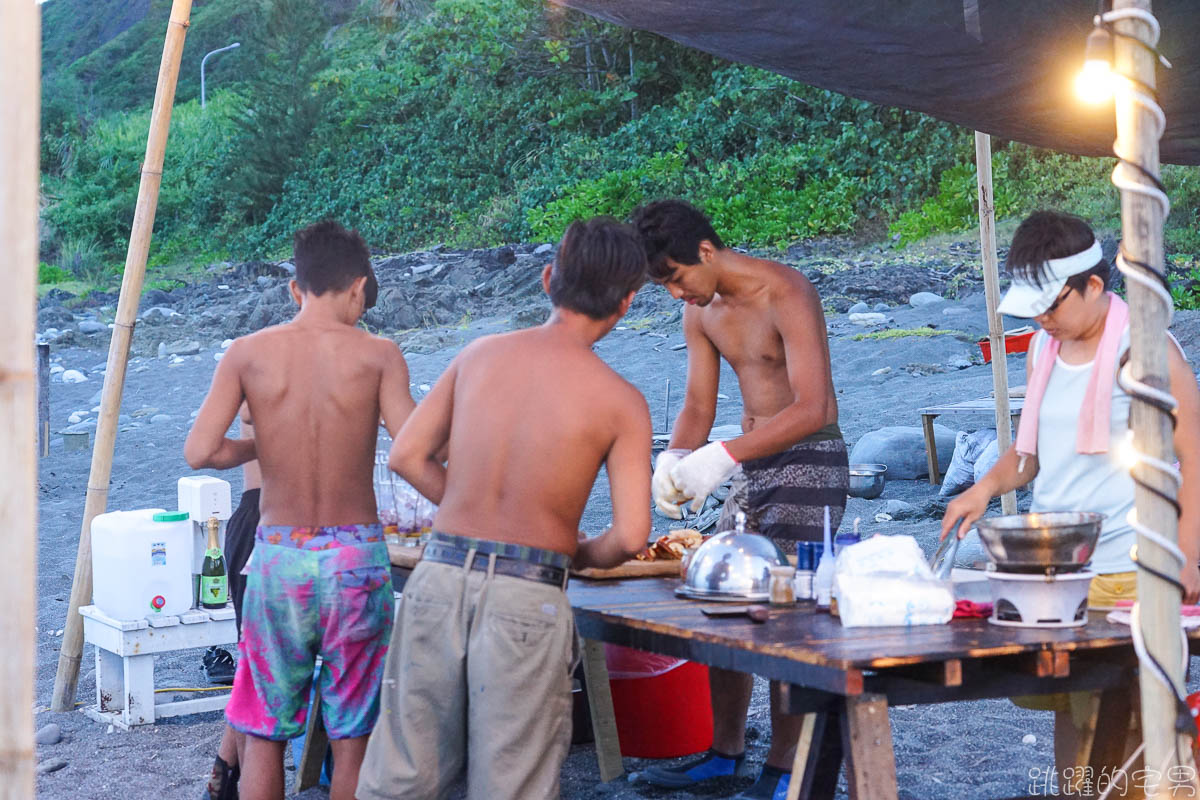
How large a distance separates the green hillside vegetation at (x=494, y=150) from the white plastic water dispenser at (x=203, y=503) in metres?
12.4

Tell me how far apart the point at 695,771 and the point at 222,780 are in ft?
4.75

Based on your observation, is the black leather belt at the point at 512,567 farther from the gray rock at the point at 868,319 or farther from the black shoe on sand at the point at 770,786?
the gray rock at the point at 868,319

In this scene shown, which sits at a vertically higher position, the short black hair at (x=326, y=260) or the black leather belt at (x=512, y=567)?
the short black hair at (x=326, y=260)

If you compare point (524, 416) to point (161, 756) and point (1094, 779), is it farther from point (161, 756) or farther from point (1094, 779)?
point (161, 756)

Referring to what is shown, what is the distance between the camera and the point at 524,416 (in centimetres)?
291

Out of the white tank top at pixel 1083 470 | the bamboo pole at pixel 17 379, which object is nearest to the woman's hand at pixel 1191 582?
the white tank top at pixel 1083 470

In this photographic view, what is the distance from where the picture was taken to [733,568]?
341cm

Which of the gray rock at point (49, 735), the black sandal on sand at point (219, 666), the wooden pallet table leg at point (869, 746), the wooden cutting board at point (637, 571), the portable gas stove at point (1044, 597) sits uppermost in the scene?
the portable gas stove at point (1044, 597)

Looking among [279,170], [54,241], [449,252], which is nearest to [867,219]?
[449,252]

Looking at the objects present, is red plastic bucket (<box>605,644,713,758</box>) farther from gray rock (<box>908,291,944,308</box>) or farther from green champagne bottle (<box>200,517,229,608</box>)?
gray rock (<box>908,291,944,308</box>)

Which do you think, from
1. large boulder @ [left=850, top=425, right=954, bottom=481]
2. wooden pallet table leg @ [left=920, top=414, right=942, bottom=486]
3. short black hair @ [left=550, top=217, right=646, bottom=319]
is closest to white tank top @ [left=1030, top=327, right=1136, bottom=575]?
short black hair @ [left=550, top=217, right=646, bottom=319]

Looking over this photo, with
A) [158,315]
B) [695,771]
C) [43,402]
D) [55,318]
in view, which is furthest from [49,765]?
[55,318]

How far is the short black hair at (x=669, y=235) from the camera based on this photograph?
12.9 feet

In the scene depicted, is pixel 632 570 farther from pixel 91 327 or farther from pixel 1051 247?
pixel 91 327
